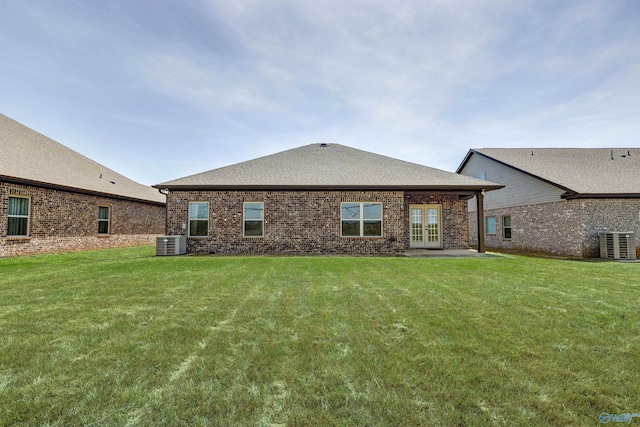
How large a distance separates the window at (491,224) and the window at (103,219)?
23.2 meters

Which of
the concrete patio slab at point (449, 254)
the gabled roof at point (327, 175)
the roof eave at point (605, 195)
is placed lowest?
the concrete patio slab at point (449, 254)

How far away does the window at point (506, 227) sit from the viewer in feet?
56.5

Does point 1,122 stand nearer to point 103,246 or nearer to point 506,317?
point 103,246

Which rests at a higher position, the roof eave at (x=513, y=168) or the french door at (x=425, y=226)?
the roof eave at (x=513, y=168)

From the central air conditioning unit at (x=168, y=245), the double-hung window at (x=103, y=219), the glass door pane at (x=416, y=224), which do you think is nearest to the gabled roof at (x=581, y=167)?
the glass door pane at (x=416, y=224)

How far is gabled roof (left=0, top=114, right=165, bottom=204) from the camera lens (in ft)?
40.2

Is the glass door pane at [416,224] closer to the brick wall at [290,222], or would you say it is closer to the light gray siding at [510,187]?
the brick wall at [290,222]

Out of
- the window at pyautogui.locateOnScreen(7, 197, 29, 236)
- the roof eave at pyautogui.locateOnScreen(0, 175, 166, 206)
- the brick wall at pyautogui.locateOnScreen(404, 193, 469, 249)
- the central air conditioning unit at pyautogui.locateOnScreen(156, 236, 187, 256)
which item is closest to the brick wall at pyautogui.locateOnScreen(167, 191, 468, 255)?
the central air conditioning unit at pyautogui.locateOnScreen(156, 236, 187, 256)

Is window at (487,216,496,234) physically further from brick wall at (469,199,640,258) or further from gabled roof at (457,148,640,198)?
gabled roof at (457,148,640,198)

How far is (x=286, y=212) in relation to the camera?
1292cm

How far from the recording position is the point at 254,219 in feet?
42.7

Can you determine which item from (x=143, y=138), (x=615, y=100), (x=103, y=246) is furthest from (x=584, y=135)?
(x=103, y=246)

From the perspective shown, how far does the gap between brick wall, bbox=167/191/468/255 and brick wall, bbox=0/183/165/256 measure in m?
5.30

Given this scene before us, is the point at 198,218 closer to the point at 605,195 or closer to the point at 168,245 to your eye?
the point at 168,245
